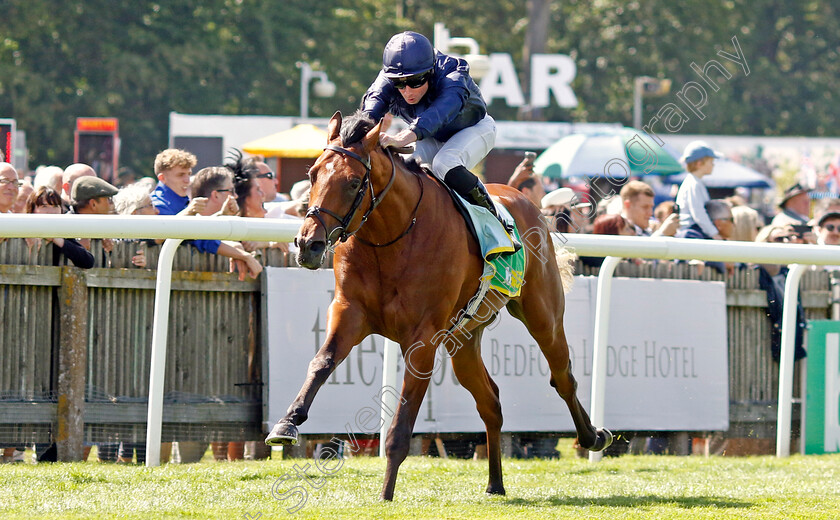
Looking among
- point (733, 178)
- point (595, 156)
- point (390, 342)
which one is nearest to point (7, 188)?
point (390, 342)

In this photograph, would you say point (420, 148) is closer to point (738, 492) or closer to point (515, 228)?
point (515, 228)

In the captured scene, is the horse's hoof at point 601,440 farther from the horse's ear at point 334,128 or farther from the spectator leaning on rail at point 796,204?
the spectator leaning on rail at point 796,204

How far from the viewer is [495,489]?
241 inches

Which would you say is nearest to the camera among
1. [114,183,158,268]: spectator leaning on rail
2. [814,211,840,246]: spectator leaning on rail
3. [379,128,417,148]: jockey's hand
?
[379,128,417,148]: jockey's hand

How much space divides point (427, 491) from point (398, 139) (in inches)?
68.1

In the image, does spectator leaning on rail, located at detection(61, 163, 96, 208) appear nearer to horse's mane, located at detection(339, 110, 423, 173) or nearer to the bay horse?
the bay horse

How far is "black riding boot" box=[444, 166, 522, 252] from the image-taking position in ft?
20.0

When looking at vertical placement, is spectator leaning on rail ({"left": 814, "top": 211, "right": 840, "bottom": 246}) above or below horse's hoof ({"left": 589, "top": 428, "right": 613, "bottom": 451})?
above

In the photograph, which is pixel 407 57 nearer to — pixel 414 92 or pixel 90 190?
pixel 414 92

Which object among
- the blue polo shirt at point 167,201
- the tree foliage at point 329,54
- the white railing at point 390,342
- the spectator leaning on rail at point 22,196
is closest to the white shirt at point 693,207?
the white railing at point 390,342

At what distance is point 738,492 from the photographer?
21.0ft

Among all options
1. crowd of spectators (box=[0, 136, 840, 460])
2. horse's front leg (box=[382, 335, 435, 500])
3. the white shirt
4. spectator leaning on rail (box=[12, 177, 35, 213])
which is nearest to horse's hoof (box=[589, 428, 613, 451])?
crowd of spectators (box=[0, 136, 840, 460])

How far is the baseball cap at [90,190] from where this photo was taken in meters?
7.78

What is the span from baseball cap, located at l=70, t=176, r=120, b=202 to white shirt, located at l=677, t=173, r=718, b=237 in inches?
176
